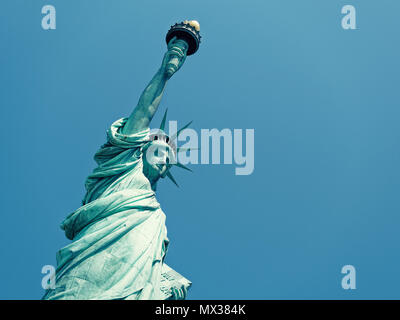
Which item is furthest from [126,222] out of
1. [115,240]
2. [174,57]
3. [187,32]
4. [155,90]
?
[187,32]

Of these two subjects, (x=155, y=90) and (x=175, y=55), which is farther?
(x=175, y=55)

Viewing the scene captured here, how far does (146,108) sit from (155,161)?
60.0 inches

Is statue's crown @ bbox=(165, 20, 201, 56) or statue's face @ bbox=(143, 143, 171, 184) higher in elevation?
statue's crown @ bbox=(165, 20, 201, 56)

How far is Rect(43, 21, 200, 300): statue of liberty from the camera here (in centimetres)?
968

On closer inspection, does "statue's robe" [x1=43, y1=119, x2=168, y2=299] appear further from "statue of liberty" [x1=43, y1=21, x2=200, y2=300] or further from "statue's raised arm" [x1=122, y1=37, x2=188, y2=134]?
"statue's raised arm" [x1=122, y1=37, x2=188, y2=134]

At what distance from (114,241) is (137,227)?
0.67m

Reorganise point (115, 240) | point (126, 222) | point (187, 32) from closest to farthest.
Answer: point (115, 240) → point (126, 222) → point (187, 32)

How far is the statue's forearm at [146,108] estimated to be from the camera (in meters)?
13.5

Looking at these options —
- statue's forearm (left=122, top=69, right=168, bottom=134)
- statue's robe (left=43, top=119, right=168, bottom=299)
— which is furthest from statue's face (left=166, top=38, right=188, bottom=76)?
statue's robe (left=43, top=119, right=168, bottom=299)

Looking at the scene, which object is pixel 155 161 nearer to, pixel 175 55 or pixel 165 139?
pixel 165 139

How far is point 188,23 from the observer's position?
15367mm

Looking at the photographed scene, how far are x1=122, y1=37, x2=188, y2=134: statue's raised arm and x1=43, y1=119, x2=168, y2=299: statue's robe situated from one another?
0.95m

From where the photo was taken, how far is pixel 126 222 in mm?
10742
